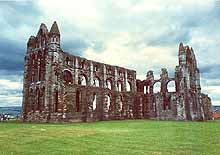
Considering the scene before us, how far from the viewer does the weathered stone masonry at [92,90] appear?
3347 cm

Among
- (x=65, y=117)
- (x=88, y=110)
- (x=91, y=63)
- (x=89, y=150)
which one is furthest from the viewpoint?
(x=91, y=63)

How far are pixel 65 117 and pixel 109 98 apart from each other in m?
9.88

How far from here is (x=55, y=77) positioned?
110 ft

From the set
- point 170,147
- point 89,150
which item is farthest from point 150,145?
point 89,150

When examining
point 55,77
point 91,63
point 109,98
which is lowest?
point 109,98

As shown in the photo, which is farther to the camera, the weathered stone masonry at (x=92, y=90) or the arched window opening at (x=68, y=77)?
the arched window opening at (x=68, y=77)

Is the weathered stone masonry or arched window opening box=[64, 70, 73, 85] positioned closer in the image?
the weathered stone masonry

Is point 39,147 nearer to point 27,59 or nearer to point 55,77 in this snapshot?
point 55,77

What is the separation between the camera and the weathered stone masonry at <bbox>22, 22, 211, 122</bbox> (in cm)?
3347

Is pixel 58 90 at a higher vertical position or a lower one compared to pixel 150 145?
higher

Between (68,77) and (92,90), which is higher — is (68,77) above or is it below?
above

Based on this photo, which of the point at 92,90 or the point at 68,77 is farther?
the point at 68,77

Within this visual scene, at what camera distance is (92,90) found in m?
36.2

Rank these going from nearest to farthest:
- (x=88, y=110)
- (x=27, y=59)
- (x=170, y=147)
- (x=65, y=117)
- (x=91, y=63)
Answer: (x=170, y=147) < (x=65, y=117) < (x=88, y=110) < (x=27, y=59) < (x=91, y=63)
